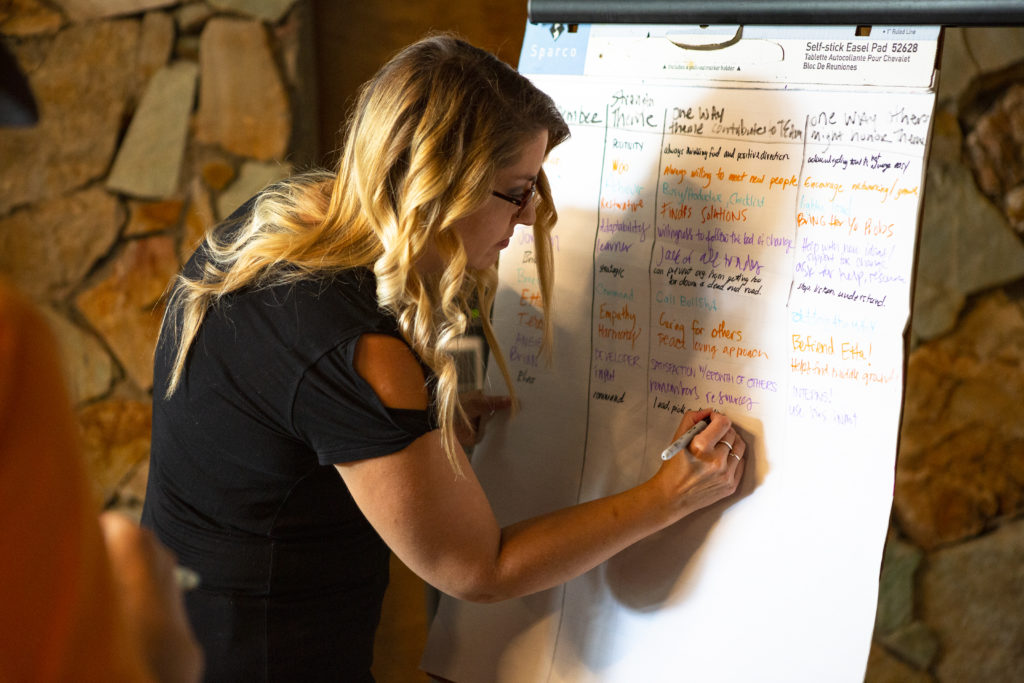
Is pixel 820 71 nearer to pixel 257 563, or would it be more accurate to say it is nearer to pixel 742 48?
pixel 742 48

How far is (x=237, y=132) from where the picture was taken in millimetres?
1868

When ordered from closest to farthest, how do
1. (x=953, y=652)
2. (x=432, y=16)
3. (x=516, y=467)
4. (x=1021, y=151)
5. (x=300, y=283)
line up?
(x=300, y=283), (x=516, y=467), (x=1021, y=151), (x=953, y=652), (x=432, y=16)

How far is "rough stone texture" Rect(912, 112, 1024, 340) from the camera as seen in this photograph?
5.41ft

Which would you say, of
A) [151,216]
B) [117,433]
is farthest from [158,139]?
[117,433]

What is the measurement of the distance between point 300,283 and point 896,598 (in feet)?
5.19

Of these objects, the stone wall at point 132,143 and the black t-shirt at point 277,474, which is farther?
the stone wall at point 132,143

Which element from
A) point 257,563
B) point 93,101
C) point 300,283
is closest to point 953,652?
point 257,563

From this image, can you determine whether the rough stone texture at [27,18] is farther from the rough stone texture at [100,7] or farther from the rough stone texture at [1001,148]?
the rough stone texture at [1001,148]

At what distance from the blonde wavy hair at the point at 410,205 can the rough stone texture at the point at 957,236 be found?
1.10 metres

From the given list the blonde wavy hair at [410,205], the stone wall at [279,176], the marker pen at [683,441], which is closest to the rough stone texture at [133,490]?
the stone wall at [279,176]

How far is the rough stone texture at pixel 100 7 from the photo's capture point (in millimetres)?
1788

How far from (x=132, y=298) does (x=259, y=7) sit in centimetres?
72

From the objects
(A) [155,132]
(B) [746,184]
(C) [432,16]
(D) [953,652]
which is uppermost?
(C) [432,16]

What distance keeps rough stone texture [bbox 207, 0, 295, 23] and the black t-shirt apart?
1.09 metres
